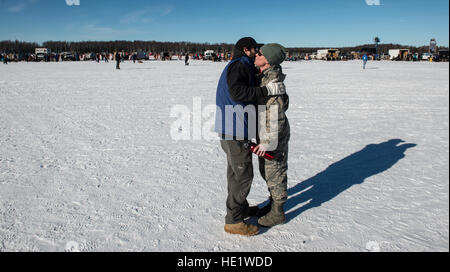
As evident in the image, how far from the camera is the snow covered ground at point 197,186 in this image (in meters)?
2.70

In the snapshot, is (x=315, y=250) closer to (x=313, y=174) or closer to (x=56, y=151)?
(x=313, y=174)

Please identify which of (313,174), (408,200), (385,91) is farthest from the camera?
(385,91)

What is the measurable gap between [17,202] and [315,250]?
3101 mm

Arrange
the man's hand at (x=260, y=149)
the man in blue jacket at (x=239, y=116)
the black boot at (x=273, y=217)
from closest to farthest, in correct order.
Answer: the man in blue jacket at (x=239, y=116) → the man's hand at (x=260, y=149) → the black boot at (x=273, y=217)

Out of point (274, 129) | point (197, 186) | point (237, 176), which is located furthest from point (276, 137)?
point (197, 186)

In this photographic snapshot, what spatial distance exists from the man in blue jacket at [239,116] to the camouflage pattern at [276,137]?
0.08 meters

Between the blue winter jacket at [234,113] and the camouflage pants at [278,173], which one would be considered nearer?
the blue winter jacket at [234,113]

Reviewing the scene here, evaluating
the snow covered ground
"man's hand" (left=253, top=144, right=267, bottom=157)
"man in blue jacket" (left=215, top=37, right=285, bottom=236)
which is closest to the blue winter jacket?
"man in blue jacket" (left=215, top=37, right=285, bottom=236)

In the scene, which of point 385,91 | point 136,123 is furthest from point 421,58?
point 136,123

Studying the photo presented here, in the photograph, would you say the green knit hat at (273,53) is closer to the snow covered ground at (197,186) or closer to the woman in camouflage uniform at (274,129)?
the woman in camouflage uniform at (274,129)

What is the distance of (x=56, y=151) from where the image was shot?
16.3 feet

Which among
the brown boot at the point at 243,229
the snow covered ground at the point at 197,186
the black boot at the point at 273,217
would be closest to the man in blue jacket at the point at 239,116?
the brown boot at the point at 243,229

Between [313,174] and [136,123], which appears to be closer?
[313,174]
